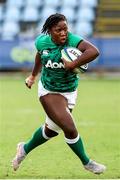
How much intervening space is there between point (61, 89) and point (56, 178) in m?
1.06

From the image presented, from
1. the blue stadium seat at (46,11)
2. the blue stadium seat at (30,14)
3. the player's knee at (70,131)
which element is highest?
the player's knee at (70,131)

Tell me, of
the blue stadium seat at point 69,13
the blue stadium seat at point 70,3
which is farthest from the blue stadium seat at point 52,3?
the blue stadium seat at point 69,13

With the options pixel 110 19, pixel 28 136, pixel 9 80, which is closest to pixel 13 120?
pixel 28 136

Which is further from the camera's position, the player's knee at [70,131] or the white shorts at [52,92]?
the white shorts at [52,92]

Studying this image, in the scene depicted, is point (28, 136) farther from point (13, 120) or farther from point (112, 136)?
point (13, 120)

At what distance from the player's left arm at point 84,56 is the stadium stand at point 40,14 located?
24.2 m

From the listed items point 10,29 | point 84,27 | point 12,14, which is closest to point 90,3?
point 84,27

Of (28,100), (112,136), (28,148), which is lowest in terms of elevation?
(28,100)

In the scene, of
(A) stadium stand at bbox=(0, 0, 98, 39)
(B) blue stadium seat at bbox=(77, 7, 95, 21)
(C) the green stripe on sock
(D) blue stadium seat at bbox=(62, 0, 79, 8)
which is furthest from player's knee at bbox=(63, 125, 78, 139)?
(D) blue stadium seat at bbox=(62, 0, 79, 8)

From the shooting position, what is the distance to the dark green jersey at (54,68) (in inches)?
309

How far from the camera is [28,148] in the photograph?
27.7ft

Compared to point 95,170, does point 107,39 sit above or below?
below

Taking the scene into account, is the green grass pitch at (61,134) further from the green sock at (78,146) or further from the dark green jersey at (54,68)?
the dark green jersey at (54,68)

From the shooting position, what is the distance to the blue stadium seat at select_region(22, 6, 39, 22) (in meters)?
33.2
